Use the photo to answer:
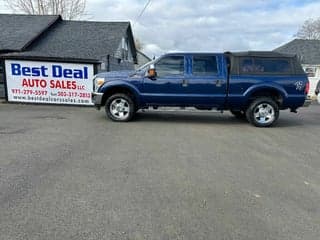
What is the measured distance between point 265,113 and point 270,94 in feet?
1.95

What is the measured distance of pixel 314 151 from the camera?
679 centimetres

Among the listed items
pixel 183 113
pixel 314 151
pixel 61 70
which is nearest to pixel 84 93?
pixel 61 70

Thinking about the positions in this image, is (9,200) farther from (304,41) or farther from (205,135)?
(304,41)

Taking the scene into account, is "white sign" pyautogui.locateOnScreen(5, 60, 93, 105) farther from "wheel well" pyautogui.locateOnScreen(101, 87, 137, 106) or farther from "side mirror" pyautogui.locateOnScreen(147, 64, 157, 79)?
"side mirror" pyautogui.locateOnScreen(147, 64, 157, 79)

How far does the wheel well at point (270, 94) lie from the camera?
30.4 feet

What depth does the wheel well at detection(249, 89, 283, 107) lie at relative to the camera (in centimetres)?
926

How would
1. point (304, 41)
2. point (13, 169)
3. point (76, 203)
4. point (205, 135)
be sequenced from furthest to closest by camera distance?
point (304, 41) → point (205, 135) → point (13, 169) → point (76, 203)

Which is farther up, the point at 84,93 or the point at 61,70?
the point at 61,70

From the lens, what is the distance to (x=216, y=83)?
912 centimetres

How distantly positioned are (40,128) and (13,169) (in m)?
3.52

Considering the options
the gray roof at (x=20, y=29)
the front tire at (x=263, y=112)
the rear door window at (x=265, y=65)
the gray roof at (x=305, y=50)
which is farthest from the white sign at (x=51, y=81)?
the gray roof at (x=305, y=50)

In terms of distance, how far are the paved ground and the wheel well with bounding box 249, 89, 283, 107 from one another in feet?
4.12

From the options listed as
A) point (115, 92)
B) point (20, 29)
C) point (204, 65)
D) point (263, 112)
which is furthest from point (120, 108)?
point (20, 29)

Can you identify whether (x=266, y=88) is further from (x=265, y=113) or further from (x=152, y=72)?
(x=152, y=72)
